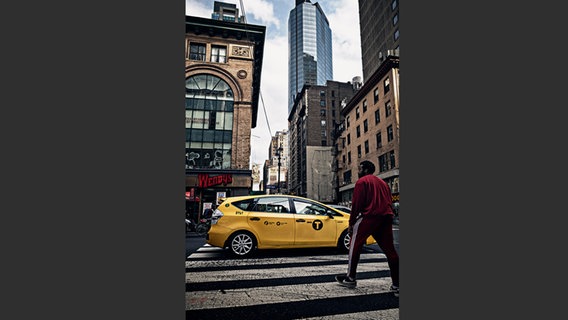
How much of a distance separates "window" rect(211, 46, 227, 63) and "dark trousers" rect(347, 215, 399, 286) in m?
21.9

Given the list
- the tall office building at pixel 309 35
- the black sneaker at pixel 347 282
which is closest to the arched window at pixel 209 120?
the tall office building at pixel 309 35

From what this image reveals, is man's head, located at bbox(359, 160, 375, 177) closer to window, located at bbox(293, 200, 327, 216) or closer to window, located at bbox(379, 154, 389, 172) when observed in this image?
window, located at bbox(293, 200, 327, 216)

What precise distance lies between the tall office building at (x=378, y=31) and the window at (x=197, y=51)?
703 inches

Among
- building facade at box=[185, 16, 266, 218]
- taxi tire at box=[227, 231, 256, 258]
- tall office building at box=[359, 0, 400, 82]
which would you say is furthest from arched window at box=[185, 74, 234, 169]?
tall office building at box=[359, 0, 400, 82]

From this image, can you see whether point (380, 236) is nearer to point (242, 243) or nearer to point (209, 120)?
point (242, 243)

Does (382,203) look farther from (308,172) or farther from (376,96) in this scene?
(308,172)

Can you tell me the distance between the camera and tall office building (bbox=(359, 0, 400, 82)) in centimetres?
2855

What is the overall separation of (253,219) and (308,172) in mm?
49728

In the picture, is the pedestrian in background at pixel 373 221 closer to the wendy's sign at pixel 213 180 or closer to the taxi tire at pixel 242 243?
the taxi tire at pixel 242 243

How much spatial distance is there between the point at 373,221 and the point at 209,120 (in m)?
19.9

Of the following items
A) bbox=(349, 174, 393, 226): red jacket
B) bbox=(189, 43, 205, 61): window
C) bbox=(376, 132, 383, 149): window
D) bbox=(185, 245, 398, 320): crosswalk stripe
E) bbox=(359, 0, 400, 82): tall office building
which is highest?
bbox=(359, 0, 400, 82): tall office building

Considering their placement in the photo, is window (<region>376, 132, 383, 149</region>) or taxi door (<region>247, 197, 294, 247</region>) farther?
window (<region>376, 132, 383, 149</region>)

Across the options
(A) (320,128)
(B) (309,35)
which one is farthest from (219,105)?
(A) (320,128)

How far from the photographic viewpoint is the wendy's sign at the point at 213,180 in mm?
17969
